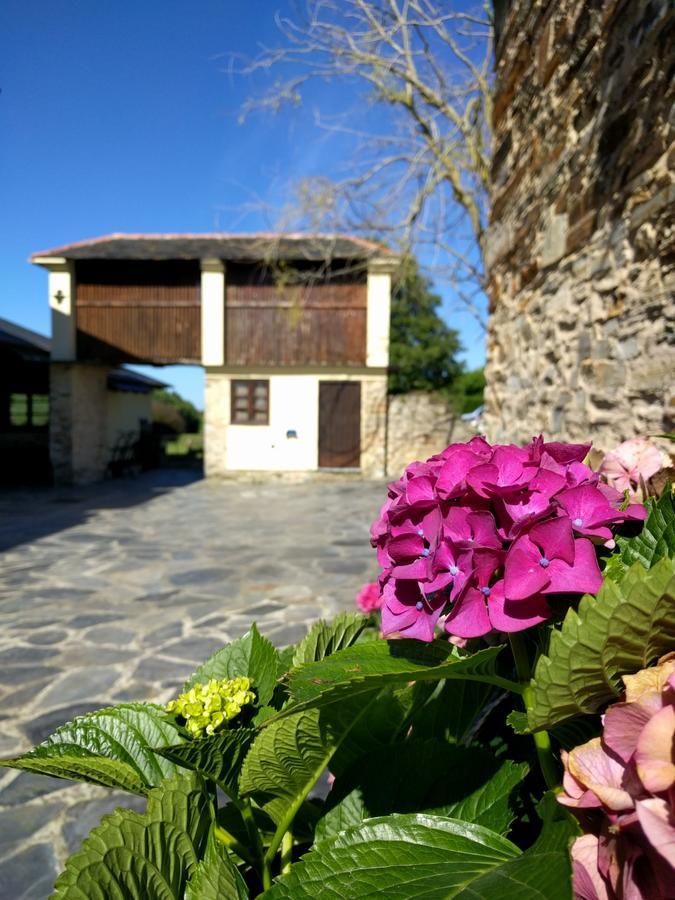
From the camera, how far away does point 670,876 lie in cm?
46

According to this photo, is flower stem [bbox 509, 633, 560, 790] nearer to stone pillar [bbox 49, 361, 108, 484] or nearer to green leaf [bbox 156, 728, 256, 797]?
green leaf [bbox 156, 728, 256, 797]

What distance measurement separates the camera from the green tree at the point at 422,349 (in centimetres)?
2678

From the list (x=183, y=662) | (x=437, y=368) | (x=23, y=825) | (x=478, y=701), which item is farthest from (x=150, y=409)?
(x=478, y=701)

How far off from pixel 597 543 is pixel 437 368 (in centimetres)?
2757

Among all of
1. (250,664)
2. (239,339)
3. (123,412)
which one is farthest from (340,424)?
(250,664)

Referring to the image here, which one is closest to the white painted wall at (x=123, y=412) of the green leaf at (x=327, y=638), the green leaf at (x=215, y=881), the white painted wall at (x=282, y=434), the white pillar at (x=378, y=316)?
the white painted wall at (x=282, y=434)

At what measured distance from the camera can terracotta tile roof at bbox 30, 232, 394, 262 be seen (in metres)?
13.2

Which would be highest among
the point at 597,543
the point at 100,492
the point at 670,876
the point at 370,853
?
the point at 597,543

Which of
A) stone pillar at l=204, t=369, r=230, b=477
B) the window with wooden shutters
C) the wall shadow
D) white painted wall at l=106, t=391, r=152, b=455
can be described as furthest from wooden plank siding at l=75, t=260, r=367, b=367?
the wall shadow

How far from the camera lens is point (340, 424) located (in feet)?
47.5

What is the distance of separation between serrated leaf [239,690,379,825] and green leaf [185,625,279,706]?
0.33 feet

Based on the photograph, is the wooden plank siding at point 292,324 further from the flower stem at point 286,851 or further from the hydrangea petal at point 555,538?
the hydrangea petal at point 555,538

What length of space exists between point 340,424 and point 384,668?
546 inches

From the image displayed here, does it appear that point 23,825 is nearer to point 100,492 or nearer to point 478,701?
point 478,701
